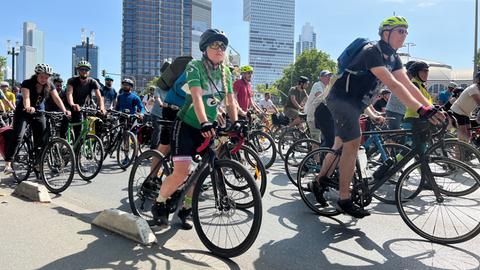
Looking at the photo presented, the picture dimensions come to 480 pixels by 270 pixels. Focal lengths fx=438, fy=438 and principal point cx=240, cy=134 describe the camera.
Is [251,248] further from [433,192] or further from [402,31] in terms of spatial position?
[402,31]

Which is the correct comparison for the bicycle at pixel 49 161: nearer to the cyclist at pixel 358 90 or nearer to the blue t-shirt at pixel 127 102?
the blue t-shirt at pixel 127 102

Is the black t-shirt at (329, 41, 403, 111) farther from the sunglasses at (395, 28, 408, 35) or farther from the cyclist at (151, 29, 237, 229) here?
the cyclist at (151, 29, 237, 229)

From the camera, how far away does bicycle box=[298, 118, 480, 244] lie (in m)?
4.10

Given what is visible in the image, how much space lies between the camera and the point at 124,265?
337cm

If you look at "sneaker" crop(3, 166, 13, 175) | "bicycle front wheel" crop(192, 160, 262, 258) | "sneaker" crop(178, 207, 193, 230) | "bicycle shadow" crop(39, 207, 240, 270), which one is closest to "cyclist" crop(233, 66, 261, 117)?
"sneaker" crop(3, 166, 13, 175)

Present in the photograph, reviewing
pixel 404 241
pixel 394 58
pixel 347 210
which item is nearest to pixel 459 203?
pixel 404 241

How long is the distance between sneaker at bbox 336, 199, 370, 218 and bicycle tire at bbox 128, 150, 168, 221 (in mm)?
1884

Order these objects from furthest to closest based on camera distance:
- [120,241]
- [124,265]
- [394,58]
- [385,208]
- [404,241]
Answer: [385,208], [394,58], [404,241], [120,241], [124,265]

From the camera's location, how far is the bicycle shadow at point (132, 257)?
3369 millimetres

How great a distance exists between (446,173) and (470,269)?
1075 millimetres

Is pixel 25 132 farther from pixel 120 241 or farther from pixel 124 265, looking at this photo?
pixel 124 265

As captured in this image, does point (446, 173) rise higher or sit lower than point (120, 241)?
higher

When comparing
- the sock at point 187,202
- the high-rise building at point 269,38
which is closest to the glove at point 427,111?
the sock at point 187,202

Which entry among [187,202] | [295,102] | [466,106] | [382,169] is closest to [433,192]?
[382,169]
